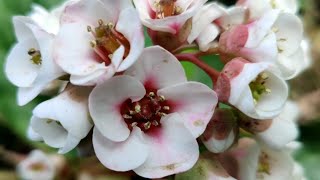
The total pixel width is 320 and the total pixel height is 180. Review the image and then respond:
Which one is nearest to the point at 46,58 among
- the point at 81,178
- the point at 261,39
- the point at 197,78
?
the point at 261,39

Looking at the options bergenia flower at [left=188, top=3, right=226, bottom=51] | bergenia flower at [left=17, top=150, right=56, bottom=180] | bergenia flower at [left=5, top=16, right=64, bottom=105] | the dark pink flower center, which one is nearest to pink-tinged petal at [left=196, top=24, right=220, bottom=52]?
bergenia flower at [left=188, top=3, right=226, bottom=51]

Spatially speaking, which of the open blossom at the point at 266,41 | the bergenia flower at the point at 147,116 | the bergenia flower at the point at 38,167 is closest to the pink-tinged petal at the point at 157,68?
the bergenia flower at the point at 147,116

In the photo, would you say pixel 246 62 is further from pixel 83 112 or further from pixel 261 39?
pixel 83 112

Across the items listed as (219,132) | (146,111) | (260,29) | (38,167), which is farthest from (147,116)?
(38,167)

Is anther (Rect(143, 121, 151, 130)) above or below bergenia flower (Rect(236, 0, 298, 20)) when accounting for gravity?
below

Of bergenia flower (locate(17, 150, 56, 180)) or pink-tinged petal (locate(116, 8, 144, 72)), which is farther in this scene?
bergenia flower (locate(17, 150, 56, 180))

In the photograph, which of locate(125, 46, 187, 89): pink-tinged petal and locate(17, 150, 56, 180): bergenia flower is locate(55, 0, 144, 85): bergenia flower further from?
locate(17, 150, 56, 180): bergenia flower

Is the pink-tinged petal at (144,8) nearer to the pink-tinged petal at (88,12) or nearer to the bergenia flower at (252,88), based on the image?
the pink-tinged petal at (88,12)
